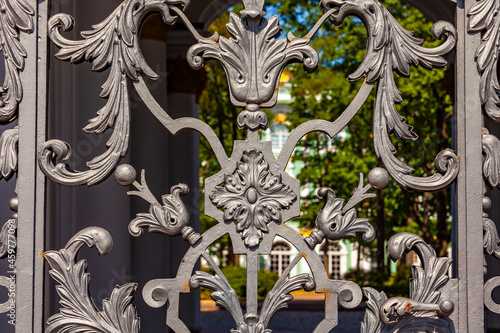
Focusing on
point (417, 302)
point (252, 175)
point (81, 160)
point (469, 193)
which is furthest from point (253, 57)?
point (81, 160)

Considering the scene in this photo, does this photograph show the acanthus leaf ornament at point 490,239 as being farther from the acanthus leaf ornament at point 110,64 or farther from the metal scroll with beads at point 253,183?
the acanthus leaf ornament at point 110,64

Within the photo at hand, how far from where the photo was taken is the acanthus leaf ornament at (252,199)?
8.17 ft

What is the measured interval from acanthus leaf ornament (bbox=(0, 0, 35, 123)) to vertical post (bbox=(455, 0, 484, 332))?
65.7 inches

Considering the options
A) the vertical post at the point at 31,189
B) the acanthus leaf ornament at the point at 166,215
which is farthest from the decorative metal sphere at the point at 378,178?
the vertical post at the point at 31,189

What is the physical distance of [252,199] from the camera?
249 centimetres

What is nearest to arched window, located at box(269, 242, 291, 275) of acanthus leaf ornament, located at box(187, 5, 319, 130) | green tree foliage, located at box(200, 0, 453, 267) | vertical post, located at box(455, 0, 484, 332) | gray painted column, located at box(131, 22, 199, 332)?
A: green tree foliage, located at box(200, 0, 453, 267)

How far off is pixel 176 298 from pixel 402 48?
1.24m

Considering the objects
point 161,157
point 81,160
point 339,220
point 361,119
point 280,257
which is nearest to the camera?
point 339,220

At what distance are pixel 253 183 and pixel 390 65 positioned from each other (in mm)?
677

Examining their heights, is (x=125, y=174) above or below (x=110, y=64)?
below

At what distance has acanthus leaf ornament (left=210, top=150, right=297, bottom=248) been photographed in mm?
2490

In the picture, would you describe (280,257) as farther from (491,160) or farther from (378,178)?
(378,178)

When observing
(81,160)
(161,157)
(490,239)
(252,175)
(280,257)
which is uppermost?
(161,157)

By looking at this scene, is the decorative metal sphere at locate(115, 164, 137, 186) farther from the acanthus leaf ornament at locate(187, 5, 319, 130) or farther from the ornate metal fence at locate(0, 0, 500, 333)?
the acanthus leaf ornament at locate(187, 5, 319, 130)
